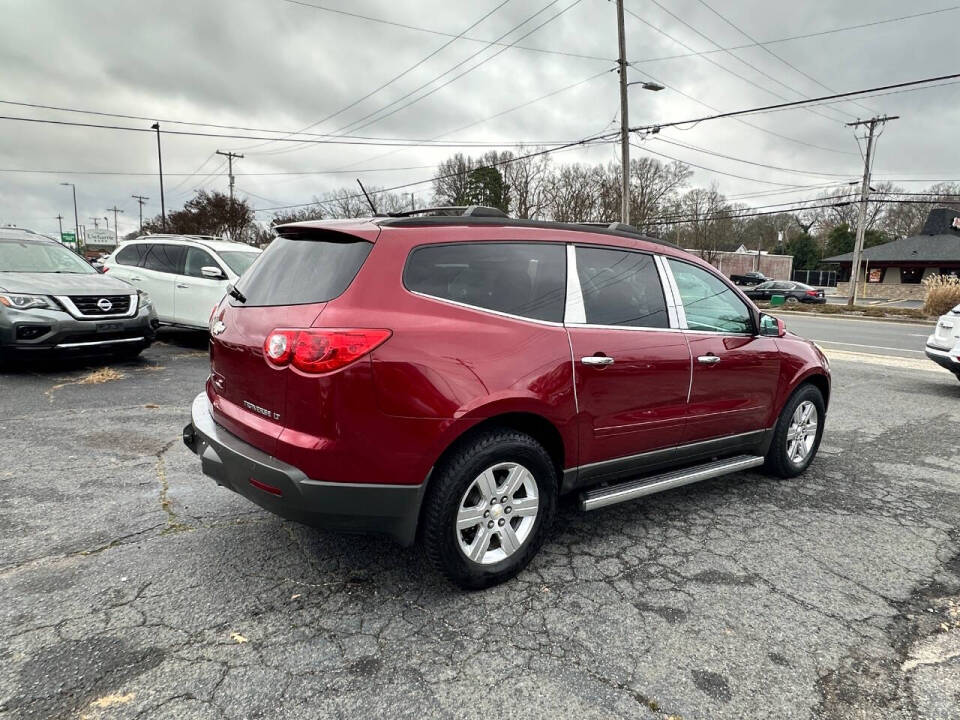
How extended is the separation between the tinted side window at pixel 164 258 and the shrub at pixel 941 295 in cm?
2489

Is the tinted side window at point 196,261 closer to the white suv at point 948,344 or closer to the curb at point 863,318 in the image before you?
the white suv at point 948,344

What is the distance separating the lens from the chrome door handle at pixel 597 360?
3.00 metres

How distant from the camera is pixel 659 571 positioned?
10.1ft

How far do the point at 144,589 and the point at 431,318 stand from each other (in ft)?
5.92

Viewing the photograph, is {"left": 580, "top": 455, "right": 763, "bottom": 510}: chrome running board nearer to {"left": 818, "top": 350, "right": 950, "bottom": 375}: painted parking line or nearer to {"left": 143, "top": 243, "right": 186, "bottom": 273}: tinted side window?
{"left": 818, "top": 350, "right": 950, "bottom": 375}: painted parking line

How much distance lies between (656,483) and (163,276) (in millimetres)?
9061

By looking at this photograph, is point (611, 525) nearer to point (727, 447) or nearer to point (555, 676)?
point (727, 447)

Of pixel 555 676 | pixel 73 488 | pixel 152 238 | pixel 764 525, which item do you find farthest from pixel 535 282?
pixel 152 238

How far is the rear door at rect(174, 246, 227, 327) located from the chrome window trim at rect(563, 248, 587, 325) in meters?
7.37

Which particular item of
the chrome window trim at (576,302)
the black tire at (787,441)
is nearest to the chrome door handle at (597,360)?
the chrome window trim at (576,302)

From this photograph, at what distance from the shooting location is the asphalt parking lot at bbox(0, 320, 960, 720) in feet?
7.04

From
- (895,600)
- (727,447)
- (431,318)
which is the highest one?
(431,318)

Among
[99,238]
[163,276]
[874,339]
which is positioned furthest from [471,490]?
[99,238]

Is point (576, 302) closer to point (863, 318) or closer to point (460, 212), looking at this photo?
point (460, 212)
